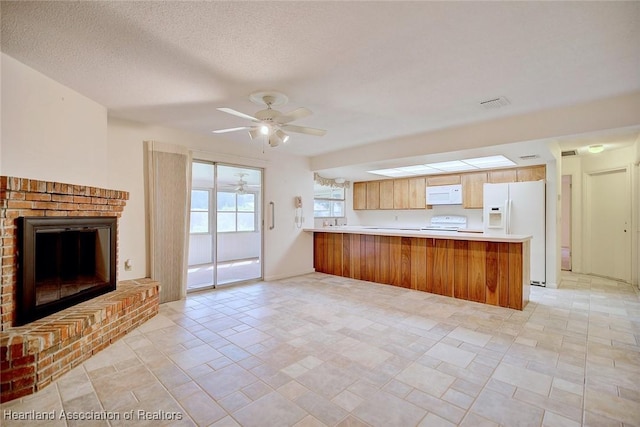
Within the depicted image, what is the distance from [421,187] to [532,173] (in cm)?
211

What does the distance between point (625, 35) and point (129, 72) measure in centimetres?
374

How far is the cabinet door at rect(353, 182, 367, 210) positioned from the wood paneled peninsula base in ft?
7.05

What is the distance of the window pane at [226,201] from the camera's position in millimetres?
5930

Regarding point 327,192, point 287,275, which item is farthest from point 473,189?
point 287,275

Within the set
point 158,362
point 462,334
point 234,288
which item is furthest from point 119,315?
point 462,334

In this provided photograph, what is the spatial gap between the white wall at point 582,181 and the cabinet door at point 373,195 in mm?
3842

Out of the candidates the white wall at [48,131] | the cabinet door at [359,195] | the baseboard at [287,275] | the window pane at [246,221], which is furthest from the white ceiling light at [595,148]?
the white wall at [48,131]

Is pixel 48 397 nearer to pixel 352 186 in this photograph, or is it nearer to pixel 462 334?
pixel 462 334

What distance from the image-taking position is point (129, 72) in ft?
8.42

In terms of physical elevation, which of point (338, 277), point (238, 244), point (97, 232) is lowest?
point (338, 277)

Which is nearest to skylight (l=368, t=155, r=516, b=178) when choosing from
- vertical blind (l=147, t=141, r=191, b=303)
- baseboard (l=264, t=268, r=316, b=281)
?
baseboard (l=264, t=268, r=316, b=281)

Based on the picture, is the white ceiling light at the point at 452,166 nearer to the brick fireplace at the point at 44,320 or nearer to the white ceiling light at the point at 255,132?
the white ceiling light at the point at 255,132

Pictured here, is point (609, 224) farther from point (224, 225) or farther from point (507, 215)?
point (224, 225)

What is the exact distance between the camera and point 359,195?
7.98 m
